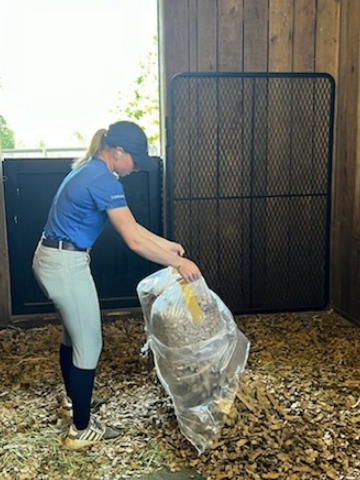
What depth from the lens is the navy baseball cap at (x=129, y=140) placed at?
8.13 feet

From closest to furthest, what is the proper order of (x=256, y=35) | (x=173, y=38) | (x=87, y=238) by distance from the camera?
(x=87, y=238) < (x=173, y=38) < (x=256, y=35)

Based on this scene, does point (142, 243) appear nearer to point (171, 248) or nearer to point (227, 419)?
point (171, 248)

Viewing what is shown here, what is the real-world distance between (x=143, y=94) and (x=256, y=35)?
0.93 m

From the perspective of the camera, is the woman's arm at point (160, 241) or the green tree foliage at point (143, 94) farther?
the green tree foliage at point (143, 94)

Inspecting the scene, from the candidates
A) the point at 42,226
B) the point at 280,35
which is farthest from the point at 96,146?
the point at 280,35

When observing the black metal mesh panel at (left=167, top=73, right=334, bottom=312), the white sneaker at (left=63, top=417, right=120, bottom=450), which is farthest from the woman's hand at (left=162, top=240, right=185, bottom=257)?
the black metal mesh panel at (left=167, top=73, right=334, bottom=312)

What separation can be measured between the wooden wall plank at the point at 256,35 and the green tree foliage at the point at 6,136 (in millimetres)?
1783

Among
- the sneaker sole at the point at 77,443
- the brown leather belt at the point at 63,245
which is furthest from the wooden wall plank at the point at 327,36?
the sneaker sole at the point at 77,443

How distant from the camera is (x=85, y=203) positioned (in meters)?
2.42

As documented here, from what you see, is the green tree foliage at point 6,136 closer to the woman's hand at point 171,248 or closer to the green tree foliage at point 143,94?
the green tree foliage at point 143,94

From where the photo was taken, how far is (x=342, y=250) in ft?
14.5

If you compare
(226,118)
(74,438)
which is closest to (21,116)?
(226,118)

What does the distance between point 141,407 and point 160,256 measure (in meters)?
0.94

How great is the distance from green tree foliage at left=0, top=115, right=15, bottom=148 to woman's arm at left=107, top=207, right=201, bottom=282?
2145 millimetres
